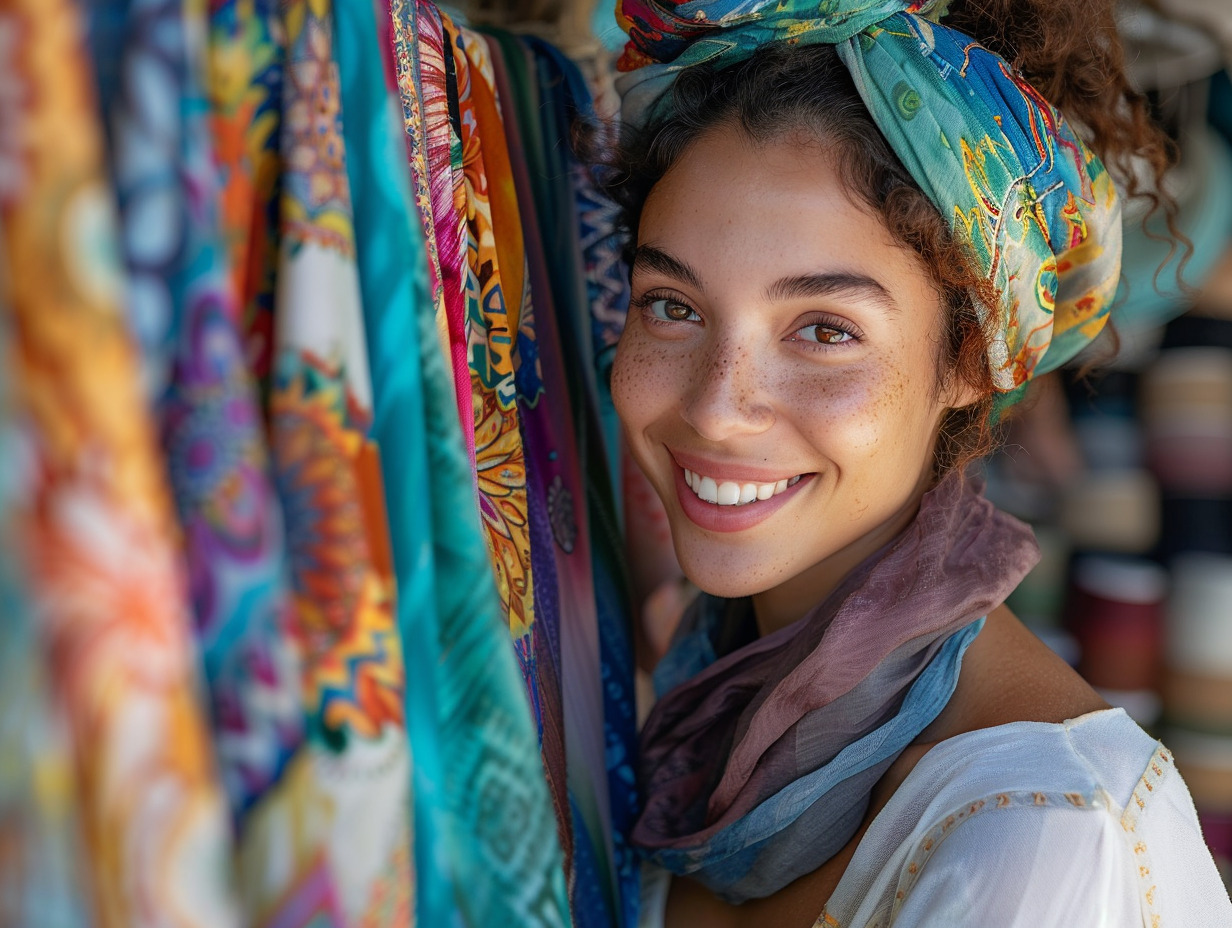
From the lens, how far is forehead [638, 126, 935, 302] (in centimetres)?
87

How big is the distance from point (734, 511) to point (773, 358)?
0.16 metres

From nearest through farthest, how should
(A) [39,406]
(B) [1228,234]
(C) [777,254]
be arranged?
1. (A) [39,406]
2. (C) [777,254]
3. (B) [1228,234]

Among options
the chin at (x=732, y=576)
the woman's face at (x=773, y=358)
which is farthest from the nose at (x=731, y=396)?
the chin at (x=732, y=576)

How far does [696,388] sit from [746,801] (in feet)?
1.40

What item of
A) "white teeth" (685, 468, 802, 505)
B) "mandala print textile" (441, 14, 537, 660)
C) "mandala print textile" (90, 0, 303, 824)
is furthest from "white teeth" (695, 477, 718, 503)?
"mandala print textile" (90, 0, 303, 824)

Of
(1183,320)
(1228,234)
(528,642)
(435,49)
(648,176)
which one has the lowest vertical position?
(528,642)

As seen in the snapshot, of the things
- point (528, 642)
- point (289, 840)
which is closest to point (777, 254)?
point (528, 642)

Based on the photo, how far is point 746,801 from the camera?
97 centimetres

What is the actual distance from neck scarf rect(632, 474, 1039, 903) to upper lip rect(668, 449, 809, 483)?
154 mm

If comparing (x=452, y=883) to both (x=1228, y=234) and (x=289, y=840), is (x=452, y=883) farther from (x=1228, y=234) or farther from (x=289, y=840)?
(x=1228, y=234)

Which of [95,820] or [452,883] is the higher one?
[95,820]

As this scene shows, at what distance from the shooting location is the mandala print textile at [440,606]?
485mm

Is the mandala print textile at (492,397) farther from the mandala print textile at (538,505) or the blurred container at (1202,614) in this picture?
the blurred container at (1202,614)

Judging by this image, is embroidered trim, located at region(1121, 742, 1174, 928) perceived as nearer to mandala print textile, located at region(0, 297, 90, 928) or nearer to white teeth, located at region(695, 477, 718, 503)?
white teeth, located at region(695, 477, 718, 503)
